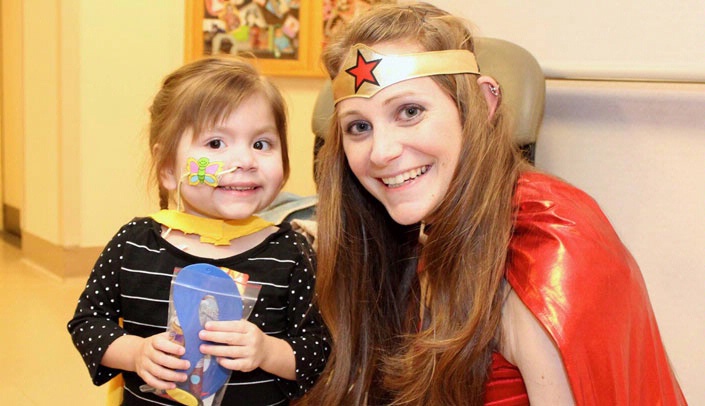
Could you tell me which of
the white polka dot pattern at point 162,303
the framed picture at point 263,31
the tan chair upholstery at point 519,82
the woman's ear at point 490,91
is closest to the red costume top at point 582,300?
the woman's ear at point 490,91

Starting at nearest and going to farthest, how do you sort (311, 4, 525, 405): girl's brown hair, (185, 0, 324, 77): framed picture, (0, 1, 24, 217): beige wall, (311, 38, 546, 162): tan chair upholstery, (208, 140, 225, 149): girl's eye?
(311, 4, 525, 405): girl's brown hair < (208, 140, 225, 149): girl's eye < (311, 38, 546, 162): tan chair upholstery < (185, 0, 324, 77): framed picture < (0, 1, 24, 217): beige wall

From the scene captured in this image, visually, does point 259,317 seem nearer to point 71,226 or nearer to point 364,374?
point 364,374

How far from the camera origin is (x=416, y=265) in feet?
5.69

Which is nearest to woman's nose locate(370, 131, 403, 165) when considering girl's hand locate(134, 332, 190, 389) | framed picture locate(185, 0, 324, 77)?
girl's hand locate(134, 332, 190, 389)

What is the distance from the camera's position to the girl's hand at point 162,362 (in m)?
1.38

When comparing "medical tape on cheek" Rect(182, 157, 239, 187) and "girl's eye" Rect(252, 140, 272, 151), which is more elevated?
"girl's eye" Rect(252, 140, 272, 151)

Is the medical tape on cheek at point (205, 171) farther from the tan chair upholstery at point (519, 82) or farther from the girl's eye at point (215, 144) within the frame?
the tan chair upholstery at point (519, 82)

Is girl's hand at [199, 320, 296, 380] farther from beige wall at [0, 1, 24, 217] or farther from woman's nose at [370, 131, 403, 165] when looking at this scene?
beige wall at [0, 1, 24, 217]

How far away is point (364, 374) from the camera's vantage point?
1645 mm

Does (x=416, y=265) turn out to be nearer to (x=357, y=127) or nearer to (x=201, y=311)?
(x=357, y=127)

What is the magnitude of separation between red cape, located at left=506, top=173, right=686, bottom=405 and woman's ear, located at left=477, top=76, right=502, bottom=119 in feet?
0.51

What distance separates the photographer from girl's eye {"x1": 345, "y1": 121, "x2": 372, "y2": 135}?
1523 millimetres

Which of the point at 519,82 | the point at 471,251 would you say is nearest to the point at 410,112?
the point at 471,251

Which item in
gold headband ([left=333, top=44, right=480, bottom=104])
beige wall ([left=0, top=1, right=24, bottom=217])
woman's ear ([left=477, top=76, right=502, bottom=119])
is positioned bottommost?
beige wall ([left=0, top=1, right=24, bottom=217])
